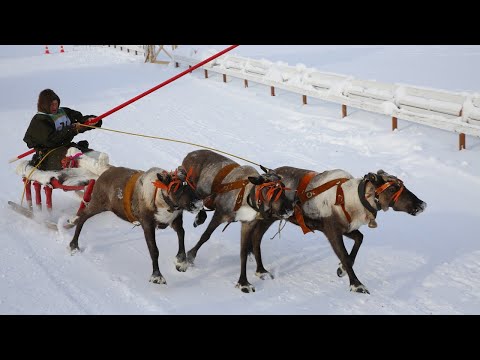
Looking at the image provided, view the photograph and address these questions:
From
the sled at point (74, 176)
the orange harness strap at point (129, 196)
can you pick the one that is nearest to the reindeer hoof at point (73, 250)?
the sled at point (74, 176)

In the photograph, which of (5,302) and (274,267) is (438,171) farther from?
(5,302)

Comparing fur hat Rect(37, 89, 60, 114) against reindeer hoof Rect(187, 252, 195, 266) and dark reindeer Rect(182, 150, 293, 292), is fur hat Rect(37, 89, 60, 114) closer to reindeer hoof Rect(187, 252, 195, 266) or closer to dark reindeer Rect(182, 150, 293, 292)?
dark reindeer Rect(182, 150, 293, 292)

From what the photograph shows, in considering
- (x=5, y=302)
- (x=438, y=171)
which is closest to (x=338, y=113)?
(x=438, y=171)

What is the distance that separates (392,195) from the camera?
771 cm

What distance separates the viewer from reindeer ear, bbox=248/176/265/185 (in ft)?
26.1

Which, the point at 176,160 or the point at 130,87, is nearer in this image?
the point at 176,160

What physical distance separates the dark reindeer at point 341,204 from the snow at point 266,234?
1.52ft

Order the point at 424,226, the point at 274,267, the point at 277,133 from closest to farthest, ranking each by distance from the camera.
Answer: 1. the point at 274,267
2. the point at 424,226
3. the point at 277,133

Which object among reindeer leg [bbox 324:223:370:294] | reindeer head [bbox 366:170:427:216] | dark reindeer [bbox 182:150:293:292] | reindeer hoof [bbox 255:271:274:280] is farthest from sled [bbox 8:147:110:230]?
reindeer head [bbox 366:170:427:216]

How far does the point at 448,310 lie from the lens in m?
7.55

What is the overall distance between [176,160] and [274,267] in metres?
5.04

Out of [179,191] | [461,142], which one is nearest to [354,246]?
[179,191]

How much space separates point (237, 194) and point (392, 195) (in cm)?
190

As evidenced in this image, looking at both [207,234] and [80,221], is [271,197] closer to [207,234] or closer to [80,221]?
[207,234]
